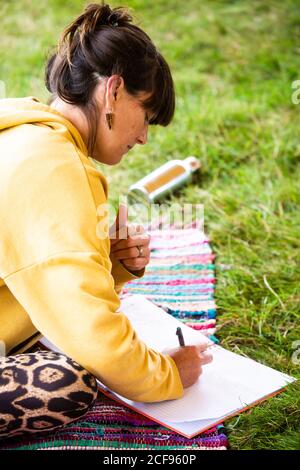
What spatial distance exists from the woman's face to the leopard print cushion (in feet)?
1.48

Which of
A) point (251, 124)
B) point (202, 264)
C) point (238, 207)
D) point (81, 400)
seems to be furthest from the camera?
point (251, 124)

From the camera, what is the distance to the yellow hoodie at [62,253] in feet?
4.24

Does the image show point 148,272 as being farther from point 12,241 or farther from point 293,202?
point 12,241

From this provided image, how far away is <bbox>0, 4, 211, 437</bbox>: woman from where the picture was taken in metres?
1.30

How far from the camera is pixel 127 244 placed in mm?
1790

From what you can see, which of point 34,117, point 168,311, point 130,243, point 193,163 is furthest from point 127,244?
point 193,163

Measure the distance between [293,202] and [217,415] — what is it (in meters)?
1.17

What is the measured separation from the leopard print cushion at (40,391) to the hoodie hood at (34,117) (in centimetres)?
43

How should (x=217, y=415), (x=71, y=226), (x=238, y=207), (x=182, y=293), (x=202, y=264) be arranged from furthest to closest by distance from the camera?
(x=238, y=207) → (x=202, y=264) → (x=182, y=293) → (x=217, y=415) → (x=71, y=226)

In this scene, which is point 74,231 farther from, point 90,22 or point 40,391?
point 90,22

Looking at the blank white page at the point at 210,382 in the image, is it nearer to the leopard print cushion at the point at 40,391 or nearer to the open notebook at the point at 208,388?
the open notebook at the point at 208,388

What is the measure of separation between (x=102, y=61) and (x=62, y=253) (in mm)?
448

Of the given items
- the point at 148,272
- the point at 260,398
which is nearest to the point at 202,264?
the point at 148,272
